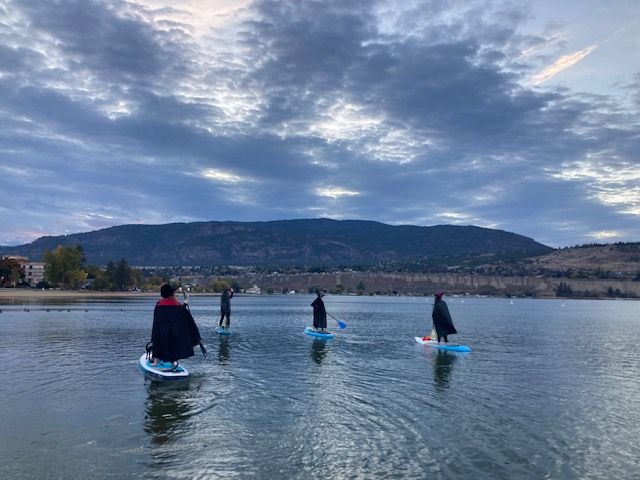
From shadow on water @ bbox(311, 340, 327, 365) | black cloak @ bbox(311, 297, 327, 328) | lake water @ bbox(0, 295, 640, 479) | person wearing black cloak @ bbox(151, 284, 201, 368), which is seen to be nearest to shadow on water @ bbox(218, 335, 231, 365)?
lake water @ bbox(0, 295, 640, 479)

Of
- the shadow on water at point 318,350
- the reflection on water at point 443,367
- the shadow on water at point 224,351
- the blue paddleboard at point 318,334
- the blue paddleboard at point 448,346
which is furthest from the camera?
the blue paddleboard at point 318,334

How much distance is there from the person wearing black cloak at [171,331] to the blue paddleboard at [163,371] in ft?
1.53

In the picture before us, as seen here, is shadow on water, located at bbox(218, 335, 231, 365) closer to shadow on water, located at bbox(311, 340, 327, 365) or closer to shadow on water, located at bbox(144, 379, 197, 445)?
shadow on water, located at bbox(311, 340, 327, 365)

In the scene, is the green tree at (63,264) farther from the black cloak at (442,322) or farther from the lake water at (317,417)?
the black cloak at (442,322)

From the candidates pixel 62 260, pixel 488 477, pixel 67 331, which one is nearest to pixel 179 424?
pixel 488 477

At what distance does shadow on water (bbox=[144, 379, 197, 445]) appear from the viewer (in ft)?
51.1

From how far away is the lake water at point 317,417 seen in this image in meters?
13.1

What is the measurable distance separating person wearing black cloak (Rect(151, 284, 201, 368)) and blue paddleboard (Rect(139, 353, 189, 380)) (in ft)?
1.53

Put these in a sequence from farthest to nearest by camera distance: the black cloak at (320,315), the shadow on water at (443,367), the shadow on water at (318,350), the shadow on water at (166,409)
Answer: the black cloak at (320,315) < the shadow on water at (318,350) < the shadow on water at (443,367) < the shadow on water at (166,409)

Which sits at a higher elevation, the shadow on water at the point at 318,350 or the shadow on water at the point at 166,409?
the shadow on water at the point at 318,350

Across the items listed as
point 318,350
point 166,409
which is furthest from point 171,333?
point 318,350

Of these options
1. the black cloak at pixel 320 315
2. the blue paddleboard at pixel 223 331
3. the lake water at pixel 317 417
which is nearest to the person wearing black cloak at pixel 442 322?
the lake water at pixel 317 417

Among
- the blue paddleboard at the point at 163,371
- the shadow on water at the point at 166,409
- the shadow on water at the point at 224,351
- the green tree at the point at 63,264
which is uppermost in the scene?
the green tree at the point at 63,264

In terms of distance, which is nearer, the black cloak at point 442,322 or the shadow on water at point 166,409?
the shadow on water at point 166,409
